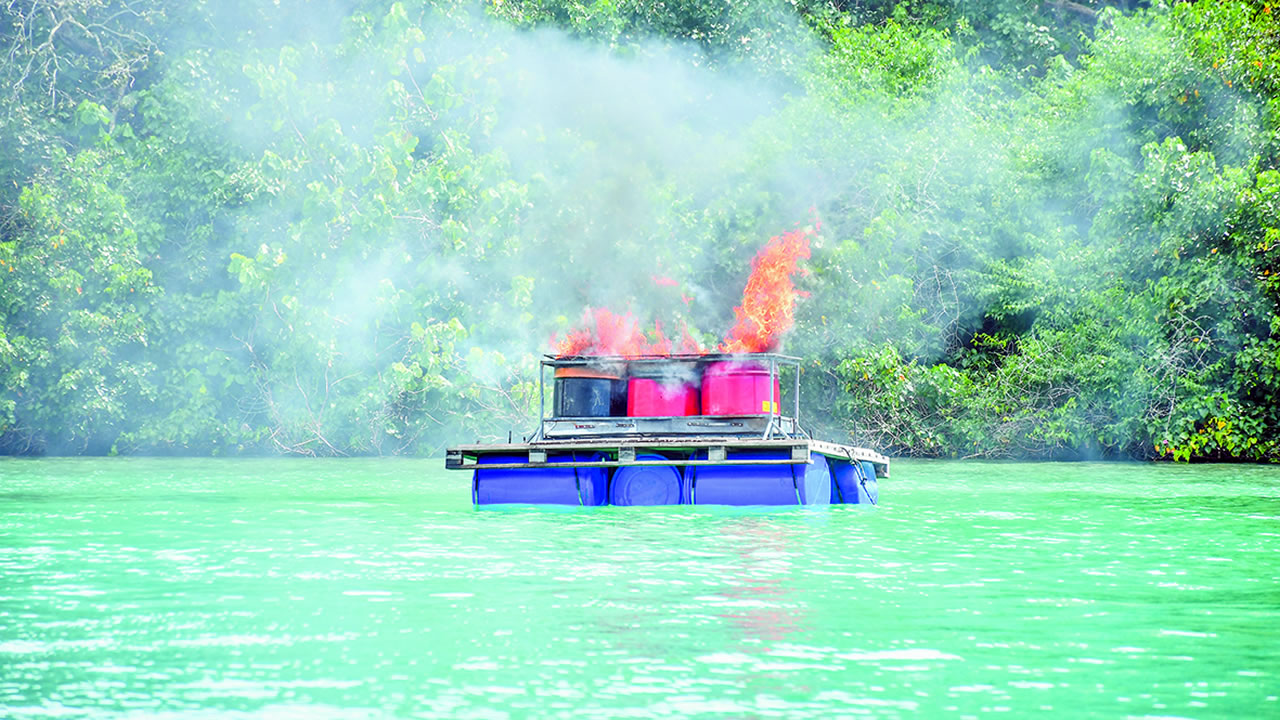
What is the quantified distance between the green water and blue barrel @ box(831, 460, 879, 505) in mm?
1190

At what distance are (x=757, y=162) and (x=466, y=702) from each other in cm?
3038

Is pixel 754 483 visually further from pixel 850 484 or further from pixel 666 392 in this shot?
pixel 666 392

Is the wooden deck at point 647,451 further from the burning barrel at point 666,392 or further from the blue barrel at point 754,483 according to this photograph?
the burning barrel at point 666,392

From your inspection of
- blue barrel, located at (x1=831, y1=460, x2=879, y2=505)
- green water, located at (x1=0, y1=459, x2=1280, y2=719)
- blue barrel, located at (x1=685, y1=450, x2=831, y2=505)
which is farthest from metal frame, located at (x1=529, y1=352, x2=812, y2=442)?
green water, located at (x1=0, y1=459, x2=1280, y2=719)

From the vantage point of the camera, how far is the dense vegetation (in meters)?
32.4

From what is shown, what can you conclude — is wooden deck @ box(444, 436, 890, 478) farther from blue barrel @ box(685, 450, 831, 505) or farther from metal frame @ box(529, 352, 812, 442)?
metal frame @ box(529, 352, 812, 442)

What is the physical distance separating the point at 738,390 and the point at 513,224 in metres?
18.1

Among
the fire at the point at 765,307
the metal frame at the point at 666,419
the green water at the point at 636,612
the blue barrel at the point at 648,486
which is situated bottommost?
the green water at the point at 636,612

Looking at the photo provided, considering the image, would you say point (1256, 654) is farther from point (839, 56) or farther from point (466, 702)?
point (839, 56)

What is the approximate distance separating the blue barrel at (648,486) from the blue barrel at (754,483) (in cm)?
16

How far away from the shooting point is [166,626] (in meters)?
8.52

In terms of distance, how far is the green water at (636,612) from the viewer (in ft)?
22.0

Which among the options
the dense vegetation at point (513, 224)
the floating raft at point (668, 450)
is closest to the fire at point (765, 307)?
the floating raft at point (668, 450)

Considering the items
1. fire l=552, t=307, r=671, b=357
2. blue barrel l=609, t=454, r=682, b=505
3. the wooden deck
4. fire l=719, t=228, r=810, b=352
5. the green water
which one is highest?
fire l=719, t=228, r=810, b=352
